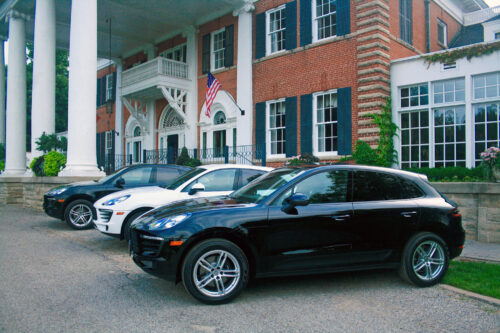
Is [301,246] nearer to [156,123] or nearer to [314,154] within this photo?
[314,154]

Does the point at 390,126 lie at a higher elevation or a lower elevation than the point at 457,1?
lower

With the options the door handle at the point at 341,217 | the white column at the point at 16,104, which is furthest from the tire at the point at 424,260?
the white column at the point at 16,104

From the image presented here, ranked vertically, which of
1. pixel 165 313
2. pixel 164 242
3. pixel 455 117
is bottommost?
pixel 165 313

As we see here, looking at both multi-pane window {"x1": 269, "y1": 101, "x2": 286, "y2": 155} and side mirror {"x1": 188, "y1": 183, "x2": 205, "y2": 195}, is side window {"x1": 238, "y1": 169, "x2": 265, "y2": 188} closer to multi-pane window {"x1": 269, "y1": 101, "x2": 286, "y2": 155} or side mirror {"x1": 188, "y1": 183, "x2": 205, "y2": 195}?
side mirror {"x1": 188, "y1": 183, "x2": 205, "y2": 195}

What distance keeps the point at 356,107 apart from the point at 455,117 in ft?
10.1

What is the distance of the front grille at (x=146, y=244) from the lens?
4637 mm

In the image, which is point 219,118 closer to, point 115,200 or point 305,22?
point 305,22

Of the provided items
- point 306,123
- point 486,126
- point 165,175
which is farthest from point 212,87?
point 486,126

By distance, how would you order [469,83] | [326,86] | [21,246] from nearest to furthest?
[21,246] < [469,83] < [326,86]

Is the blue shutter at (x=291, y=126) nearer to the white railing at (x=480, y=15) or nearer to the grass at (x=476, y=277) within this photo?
the grass at (x=476, y=277)

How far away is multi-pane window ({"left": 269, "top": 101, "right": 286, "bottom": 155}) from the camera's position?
53.8ft

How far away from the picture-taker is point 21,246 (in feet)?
25.9

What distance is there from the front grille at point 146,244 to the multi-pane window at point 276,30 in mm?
13179

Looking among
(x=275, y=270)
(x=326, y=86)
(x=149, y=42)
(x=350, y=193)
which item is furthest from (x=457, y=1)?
(x=275, y=270)
